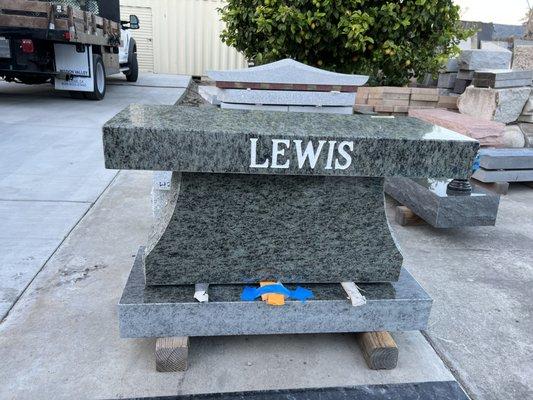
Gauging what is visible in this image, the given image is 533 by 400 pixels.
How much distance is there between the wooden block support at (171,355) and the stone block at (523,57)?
23.5 ft

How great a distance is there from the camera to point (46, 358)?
1.94 meters

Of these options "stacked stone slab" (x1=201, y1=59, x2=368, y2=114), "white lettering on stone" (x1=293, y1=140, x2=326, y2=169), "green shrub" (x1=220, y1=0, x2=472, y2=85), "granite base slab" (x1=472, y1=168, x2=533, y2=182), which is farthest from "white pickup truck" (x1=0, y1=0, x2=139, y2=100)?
"white lettering on stone" (x1=293, y1=140, x2=326, y2=169)

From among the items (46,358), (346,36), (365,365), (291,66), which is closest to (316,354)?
(365,365)

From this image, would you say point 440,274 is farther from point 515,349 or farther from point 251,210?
point 251,210

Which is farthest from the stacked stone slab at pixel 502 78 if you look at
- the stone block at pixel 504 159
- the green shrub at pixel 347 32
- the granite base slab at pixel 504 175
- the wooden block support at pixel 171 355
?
the wooden block support at pixel 171 355

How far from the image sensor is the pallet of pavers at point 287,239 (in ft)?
5.71

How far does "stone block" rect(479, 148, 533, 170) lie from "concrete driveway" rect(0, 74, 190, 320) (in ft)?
12.6

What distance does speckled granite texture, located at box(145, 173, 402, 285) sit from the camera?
1912 millimetres

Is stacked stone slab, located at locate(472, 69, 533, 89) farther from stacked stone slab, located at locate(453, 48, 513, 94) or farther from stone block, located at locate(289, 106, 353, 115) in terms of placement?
stone block, located at locate(289, 106, 353, 115)

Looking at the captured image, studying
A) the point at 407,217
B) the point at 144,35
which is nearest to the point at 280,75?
the point at 407,217

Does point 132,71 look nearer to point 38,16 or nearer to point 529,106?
point 38,16

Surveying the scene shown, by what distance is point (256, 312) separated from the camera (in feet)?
6.36

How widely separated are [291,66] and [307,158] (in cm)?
150

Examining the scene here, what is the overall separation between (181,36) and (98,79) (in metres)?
6.71
